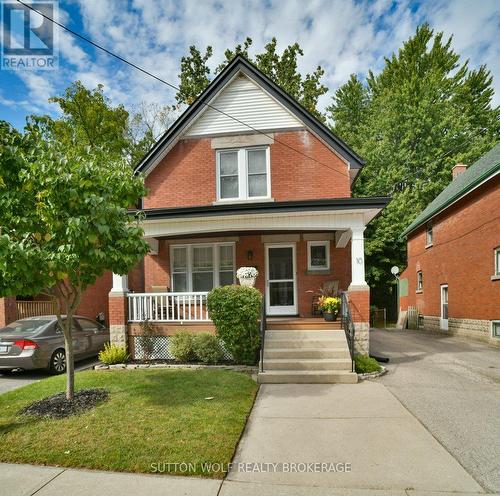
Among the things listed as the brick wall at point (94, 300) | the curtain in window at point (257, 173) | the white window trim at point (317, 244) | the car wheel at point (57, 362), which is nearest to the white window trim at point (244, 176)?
the curtain in window at point (257, 173)

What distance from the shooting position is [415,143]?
27.4m

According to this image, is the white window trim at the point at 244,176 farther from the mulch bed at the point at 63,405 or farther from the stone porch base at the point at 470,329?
the stone porch base at the point at 470,329

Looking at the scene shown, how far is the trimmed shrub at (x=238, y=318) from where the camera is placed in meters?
8.08

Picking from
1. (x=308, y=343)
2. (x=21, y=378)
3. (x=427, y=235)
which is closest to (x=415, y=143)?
(x=427, y=235)

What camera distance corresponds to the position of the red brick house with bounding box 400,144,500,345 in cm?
1318

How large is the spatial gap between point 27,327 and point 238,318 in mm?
5409

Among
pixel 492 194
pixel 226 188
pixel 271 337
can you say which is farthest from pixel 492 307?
pixel 226 188

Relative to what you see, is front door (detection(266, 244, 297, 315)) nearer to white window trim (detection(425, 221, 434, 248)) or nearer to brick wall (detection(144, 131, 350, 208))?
brick wall (detection(144, 131, 350, 208))

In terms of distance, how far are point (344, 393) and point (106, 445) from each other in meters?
4.13

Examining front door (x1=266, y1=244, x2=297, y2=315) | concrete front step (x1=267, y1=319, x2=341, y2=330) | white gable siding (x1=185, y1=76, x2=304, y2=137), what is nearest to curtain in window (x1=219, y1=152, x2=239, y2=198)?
white gable siding (x1=185, y1=76, x2=304, y2=137)

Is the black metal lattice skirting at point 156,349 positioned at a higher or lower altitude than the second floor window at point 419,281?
lower

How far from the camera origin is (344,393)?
6.60 metres

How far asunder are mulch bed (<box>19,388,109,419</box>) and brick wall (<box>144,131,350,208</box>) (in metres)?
6.78

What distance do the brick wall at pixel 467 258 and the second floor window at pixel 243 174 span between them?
8.47 m
